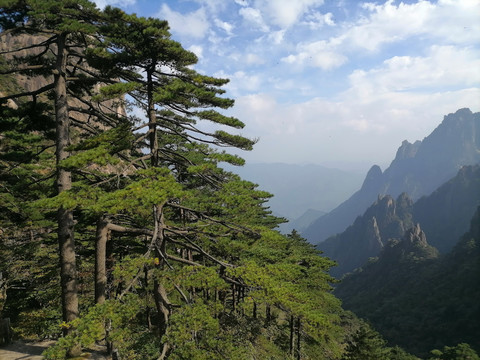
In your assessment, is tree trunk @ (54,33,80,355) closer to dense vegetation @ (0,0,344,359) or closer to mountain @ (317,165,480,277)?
dense vegetation @ (0,0,344,359)

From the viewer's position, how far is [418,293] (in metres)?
72.8

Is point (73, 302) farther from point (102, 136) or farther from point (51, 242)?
point (51, 242)

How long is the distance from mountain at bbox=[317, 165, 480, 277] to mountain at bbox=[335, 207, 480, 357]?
5908 centimetres

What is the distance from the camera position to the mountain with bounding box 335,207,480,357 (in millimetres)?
55625

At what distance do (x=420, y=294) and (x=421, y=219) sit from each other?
4363 inches

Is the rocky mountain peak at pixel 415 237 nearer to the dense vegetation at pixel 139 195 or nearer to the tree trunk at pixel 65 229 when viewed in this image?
the dense vegetation at pixel 139 195

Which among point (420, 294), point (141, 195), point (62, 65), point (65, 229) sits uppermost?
point (62, 65)

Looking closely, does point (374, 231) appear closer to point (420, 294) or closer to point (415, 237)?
point (415, 237)

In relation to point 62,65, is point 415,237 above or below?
below

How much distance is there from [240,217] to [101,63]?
20.7 feet

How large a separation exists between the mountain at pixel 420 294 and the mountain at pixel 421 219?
59079 mm

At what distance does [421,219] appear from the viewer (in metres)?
164

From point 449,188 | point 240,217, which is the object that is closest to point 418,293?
point 240,217

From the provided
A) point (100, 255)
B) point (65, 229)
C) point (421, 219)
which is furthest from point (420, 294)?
point (421, 219)
